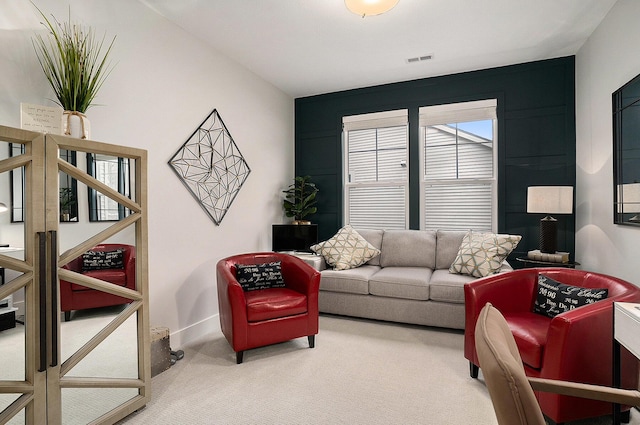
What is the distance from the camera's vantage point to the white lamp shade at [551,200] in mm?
3215

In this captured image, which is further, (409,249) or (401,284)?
(409,249)

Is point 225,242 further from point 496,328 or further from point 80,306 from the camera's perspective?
point 496,328

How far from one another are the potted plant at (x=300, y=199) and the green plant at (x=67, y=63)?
2.66 metres

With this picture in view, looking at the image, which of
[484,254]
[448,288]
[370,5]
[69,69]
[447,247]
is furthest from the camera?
[447,247]

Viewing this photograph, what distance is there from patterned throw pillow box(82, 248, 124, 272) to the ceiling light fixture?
226 cm

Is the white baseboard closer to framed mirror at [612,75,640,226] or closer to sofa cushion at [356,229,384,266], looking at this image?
sofa cushion at [356,229,384,266]

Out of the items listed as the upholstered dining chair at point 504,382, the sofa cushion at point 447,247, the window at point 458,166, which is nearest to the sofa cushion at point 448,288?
the sofa cushion at point 447,247

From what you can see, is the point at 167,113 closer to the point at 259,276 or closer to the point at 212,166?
the point at 212,166

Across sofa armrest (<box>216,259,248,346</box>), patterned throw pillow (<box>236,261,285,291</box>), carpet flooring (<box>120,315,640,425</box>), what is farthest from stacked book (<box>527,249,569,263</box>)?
sofa armrest (<box>216,259,248,346</box>)

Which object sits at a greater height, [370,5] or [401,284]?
[370,5]

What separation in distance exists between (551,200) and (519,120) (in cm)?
115

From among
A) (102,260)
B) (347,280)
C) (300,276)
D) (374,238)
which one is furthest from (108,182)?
(374,238)

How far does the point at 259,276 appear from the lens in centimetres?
309

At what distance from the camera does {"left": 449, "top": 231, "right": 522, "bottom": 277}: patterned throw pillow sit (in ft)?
10.8
